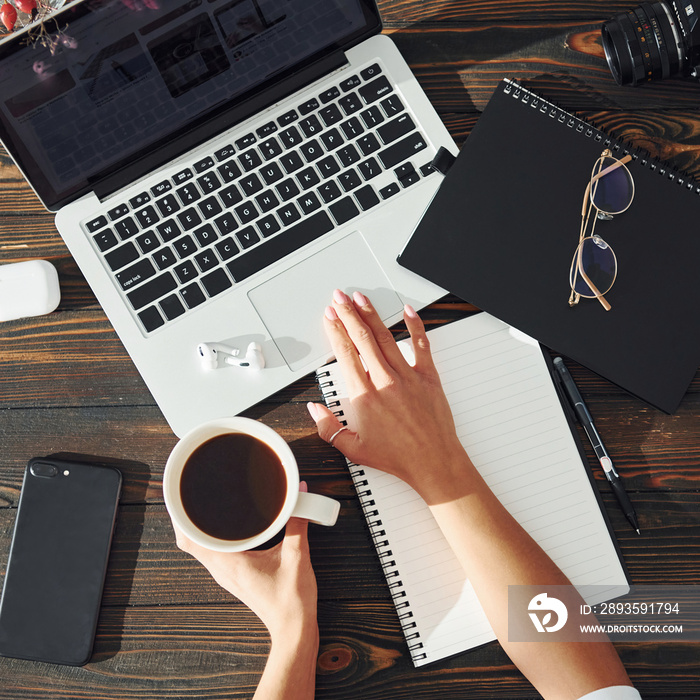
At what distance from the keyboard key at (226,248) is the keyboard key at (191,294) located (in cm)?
6

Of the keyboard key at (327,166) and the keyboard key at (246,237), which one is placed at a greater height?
the keyboard key at (327,166)

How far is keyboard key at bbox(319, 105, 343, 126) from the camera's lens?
86cm

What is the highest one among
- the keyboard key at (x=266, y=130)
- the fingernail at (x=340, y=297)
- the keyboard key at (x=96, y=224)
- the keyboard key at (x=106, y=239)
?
the keyboard key at (x=266, y=130)

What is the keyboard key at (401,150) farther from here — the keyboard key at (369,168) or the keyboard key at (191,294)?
the keyboard key at (191,294)

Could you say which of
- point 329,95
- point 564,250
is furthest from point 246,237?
point 564,250

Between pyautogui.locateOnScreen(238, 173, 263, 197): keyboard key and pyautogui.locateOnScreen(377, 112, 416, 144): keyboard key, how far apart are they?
0.63ft

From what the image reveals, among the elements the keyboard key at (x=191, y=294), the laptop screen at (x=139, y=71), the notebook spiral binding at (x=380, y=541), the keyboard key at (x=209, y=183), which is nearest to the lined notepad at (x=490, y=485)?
the notebook spiral binding at (x=380, y=541)

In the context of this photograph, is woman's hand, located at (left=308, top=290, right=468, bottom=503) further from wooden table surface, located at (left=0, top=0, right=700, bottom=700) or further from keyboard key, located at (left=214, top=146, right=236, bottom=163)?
keyboard key, located at (left=214, top=146, right=236, bottom=163)

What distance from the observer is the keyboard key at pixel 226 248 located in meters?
0.84

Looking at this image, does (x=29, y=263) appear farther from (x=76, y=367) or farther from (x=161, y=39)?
(x=161, y=39)

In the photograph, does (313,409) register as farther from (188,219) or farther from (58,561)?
(58,561)

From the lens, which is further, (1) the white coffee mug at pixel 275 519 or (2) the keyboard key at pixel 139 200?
(2) the keyboard key at pixel 139 200

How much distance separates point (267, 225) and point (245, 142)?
0.42 feet

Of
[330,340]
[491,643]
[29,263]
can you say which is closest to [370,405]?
[330,340]
